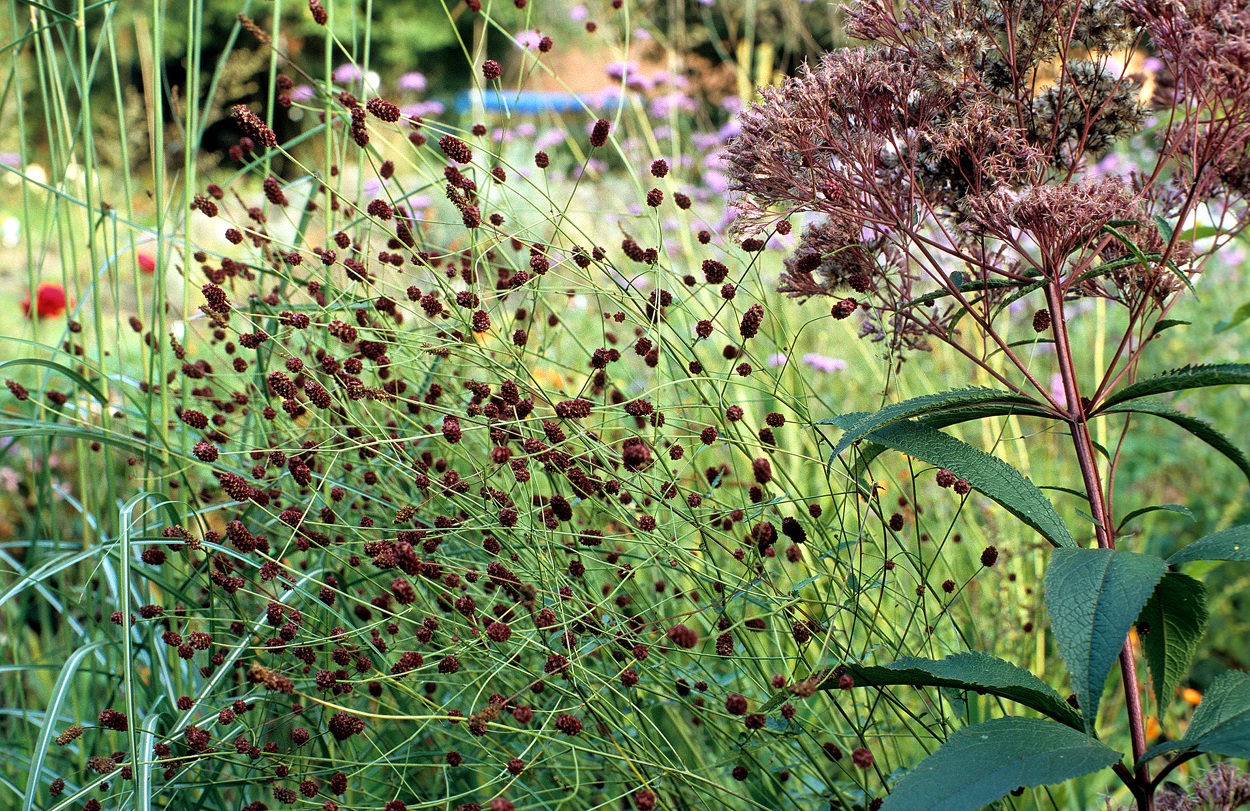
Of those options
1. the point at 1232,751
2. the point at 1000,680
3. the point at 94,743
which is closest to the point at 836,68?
the point at 1000,680

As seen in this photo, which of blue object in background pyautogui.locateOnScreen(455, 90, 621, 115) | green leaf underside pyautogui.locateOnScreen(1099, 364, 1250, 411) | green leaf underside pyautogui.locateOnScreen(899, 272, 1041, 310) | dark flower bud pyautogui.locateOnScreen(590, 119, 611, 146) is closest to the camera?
green leaf underside pyautogui.locateOnScreen(1099, 364, 1250, 411)

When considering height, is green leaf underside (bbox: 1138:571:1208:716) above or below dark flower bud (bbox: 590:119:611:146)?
below

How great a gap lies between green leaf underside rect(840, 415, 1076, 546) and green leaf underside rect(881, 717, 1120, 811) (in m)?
0.21

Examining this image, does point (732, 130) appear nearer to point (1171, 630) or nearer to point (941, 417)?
point (941, 417)

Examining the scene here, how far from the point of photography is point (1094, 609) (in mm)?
859

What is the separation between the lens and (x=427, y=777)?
5.41 feet

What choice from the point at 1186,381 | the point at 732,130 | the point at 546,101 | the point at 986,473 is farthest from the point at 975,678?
the point at 732,130

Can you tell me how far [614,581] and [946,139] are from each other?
3.03 ft

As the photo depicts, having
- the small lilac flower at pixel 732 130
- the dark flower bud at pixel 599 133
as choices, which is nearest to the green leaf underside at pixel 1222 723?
the small lilac flower at pixel 732 130

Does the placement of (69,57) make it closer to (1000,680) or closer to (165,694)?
(165,694)

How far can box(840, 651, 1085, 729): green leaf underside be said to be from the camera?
0.97 metres

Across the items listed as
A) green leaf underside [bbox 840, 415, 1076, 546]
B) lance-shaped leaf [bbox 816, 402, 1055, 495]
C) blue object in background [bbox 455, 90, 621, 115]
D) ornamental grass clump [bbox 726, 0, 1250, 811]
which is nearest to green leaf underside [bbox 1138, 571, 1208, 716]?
ornamental grass clump [bbox 726, 0, 1250, 811]

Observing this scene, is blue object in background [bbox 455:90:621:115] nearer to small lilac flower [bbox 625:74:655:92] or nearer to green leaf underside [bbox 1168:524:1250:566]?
small lilac flower [bbox 625:74:655:92]

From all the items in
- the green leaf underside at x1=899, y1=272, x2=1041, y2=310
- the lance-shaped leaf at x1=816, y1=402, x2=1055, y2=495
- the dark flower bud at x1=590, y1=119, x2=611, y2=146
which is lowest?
the lance-shaped leaf at x1=816, y1=402, x2=1055, y2=495
